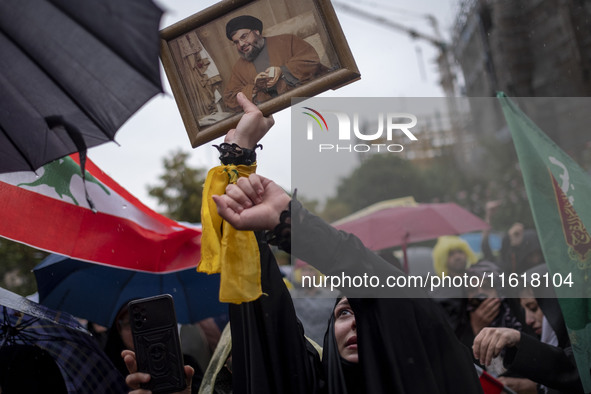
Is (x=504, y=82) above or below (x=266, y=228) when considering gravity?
above

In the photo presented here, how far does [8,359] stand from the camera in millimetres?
2295

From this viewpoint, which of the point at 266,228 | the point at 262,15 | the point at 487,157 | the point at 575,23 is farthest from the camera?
the point at 487,157

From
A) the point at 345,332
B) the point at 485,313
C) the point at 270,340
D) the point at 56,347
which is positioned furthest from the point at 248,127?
the point at 485,313

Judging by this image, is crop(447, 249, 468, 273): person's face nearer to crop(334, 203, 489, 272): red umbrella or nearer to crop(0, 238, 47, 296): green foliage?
crop(334, 203, 489, 272): red umbrella

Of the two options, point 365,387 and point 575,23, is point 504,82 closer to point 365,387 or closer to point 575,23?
point 575,23

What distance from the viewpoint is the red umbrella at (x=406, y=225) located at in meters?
3.93

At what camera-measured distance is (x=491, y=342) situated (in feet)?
7.21

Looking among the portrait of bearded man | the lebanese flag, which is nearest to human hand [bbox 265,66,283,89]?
the portrait of bearded man

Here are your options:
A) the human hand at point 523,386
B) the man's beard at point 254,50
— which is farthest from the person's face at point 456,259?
the man's beard at point 254,50

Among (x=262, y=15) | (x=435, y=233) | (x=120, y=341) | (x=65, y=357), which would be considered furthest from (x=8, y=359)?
(x=435, y=233)

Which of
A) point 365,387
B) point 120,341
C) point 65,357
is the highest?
point 120,341

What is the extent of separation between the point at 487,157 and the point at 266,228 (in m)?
6.82

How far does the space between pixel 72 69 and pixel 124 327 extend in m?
1.88

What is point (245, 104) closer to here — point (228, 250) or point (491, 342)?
point (228, 250)
